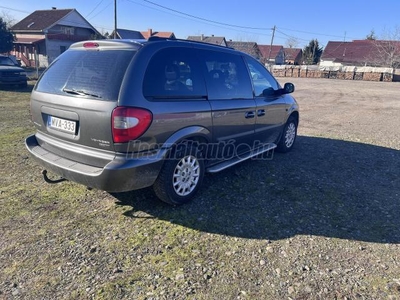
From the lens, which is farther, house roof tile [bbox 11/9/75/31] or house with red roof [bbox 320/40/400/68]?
house with red roof [bbox 320/40/400/68]

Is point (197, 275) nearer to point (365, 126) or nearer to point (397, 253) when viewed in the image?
point (397, 253)

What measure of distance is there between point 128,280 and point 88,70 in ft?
6.78

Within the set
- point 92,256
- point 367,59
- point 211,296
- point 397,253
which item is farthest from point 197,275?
point 367,59

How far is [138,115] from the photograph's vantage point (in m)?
2.80

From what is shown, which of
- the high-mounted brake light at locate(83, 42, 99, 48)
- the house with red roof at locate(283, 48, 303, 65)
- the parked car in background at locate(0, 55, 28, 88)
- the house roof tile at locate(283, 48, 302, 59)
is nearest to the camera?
the high-mounted brake light at locate(83, 42, 99, 48)

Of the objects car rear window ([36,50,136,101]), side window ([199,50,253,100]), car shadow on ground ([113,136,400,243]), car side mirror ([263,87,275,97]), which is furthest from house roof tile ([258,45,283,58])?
car rear window ([36,50,136,101])

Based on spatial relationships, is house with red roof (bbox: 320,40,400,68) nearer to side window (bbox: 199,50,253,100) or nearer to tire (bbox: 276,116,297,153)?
tire (bbox: 276,116,297,153)

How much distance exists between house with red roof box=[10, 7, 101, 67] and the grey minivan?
3839 centimetres

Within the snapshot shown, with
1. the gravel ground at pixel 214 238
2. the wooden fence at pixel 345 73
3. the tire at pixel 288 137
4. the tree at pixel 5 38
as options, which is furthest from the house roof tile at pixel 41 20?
Answer: the tire at pixel 288 137

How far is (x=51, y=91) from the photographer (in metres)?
3.25

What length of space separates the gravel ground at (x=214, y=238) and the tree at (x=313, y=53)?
61457 millimetres

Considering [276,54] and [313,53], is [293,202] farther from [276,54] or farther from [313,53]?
[276,54]

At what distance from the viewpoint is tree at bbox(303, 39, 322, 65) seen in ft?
196

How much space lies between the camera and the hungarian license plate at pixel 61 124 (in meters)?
3.04
